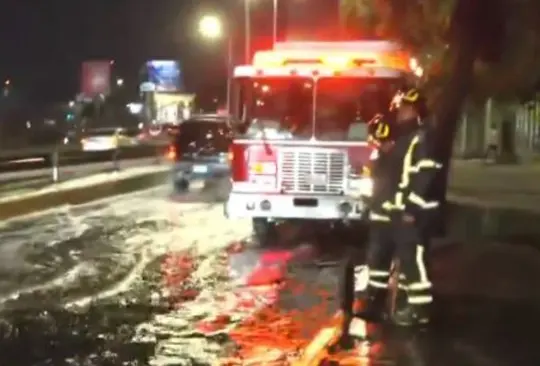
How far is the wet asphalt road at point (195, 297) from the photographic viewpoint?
9.39 meters

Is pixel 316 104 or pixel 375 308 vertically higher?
pixel 316 104

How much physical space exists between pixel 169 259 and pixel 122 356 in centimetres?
650

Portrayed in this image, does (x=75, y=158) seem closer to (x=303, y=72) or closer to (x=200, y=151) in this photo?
(x=200, y=151)

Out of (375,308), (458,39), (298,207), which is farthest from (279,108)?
(375,308)

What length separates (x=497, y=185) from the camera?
31.7m

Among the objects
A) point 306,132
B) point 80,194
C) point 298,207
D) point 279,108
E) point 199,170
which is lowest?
point 80,194

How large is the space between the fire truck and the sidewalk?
8.47 m

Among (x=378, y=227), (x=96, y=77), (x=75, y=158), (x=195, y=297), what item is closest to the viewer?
(x=378, y=227)

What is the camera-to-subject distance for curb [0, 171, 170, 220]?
22236 mm

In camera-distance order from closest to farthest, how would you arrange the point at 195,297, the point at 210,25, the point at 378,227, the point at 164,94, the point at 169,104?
the point at 378,227 < the point at 195,297 < the point at 210,25 < the point at 169,104 < the point at 164,94

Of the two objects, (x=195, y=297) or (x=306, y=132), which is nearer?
(x=195, y=297)

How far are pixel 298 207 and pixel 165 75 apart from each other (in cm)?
9436

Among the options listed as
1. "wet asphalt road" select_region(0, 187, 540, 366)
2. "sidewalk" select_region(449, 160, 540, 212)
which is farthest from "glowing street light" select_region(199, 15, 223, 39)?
"wet asphalt road" select_region(0, 187, 540, 366)

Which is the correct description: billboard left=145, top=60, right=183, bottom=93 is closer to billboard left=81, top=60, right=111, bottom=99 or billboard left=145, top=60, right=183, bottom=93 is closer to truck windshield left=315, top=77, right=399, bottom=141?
billboard left=81, top=60, right=111, bottom=99
